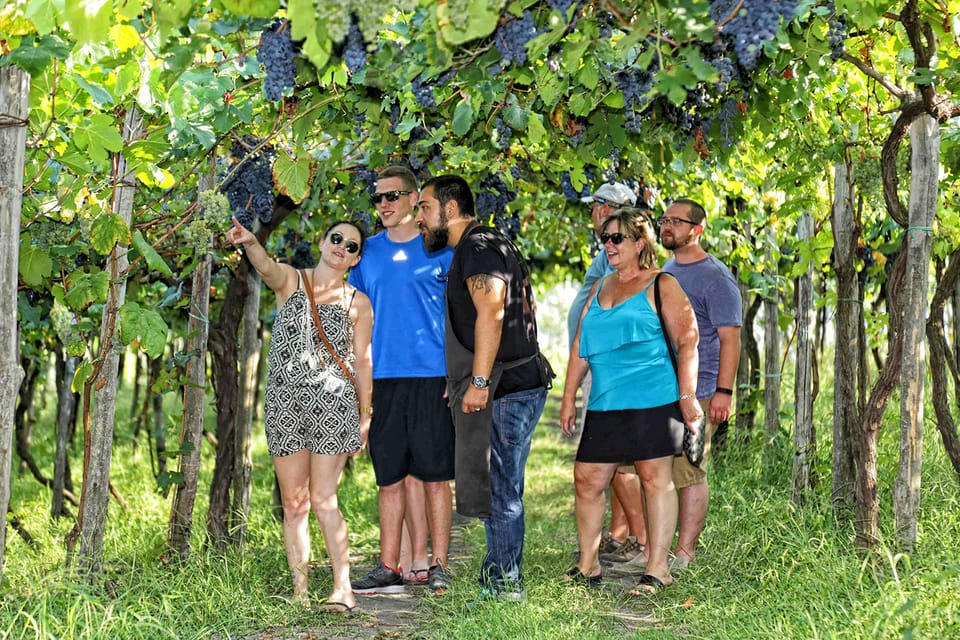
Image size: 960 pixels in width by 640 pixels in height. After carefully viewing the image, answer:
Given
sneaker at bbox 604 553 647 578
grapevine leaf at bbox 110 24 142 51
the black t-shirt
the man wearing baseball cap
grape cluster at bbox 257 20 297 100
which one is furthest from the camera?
the man wearing baseball cap

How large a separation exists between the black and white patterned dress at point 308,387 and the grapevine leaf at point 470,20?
2.23 m

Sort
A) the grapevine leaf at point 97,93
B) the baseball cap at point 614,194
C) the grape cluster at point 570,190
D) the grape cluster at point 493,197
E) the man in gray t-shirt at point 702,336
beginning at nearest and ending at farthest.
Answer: the grapevine leaf at point 97,93 → the man in gray t-shirt at point 702,336 → the baseball cap at point 614,194 → the grape cluster at point 570,190 → the grape cluster at point 493,197

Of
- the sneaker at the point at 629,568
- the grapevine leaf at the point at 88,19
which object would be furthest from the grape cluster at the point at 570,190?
the grapevine leaf at the point at 88,19

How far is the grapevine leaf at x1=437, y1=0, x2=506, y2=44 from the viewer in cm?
235

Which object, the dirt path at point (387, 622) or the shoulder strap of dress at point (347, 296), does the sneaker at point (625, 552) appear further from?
the shoulder strap of dress at point (347, 296)

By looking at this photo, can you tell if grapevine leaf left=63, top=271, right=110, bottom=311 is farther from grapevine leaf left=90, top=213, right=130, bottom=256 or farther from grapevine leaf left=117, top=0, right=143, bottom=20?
grapevine leaf left=117, top=0, right=143, bottom=20

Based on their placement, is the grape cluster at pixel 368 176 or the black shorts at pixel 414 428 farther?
the grape cluster at pixel 368 176

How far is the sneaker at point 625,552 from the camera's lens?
5664 millimetres

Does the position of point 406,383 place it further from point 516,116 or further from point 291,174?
point 516,116

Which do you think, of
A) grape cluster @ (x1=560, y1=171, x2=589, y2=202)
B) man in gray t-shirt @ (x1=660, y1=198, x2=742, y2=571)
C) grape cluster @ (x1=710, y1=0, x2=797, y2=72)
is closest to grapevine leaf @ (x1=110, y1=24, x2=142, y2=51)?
grape cluster @ (x1=710, y1=0, x2=797, y2=72)

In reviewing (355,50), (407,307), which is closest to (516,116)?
(407,307)

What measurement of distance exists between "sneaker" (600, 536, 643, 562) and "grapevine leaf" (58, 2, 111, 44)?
3982mm

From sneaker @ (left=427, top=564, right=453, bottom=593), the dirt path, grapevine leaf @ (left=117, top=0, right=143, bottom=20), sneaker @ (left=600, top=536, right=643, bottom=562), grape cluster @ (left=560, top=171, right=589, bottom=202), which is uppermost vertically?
grape cluster @ (left=560, top=171, right=589, bottom=202)

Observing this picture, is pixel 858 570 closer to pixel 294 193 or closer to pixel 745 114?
pixel 745 114
